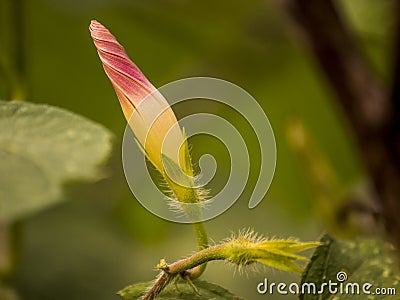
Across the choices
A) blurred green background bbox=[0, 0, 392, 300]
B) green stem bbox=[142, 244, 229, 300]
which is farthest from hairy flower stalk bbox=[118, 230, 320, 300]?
blurred green background bbox=[0, 0, 392, 300]

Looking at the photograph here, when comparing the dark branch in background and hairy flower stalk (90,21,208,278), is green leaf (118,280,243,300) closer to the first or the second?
hairy flower stalk (90,21,208,278)

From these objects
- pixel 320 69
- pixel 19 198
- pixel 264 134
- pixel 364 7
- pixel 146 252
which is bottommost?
pixel 19 198

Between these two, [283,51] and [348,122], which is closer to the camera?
[348,122]

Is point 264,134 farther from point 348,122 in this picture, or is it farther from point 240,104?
point 240,104

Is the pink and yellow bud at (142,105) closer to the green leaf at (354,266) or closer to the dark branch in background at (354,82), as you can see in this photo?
the green leaf at (354,266)

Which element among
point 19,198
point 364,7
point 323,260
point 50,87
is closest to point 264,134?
point 323,260

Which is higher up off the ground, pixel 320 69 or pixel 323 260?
pixel 320 69

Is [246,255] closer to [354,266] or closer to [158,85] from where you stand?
[354,266]

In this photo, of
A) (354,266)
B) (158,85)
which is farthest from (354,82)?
(354,266)
